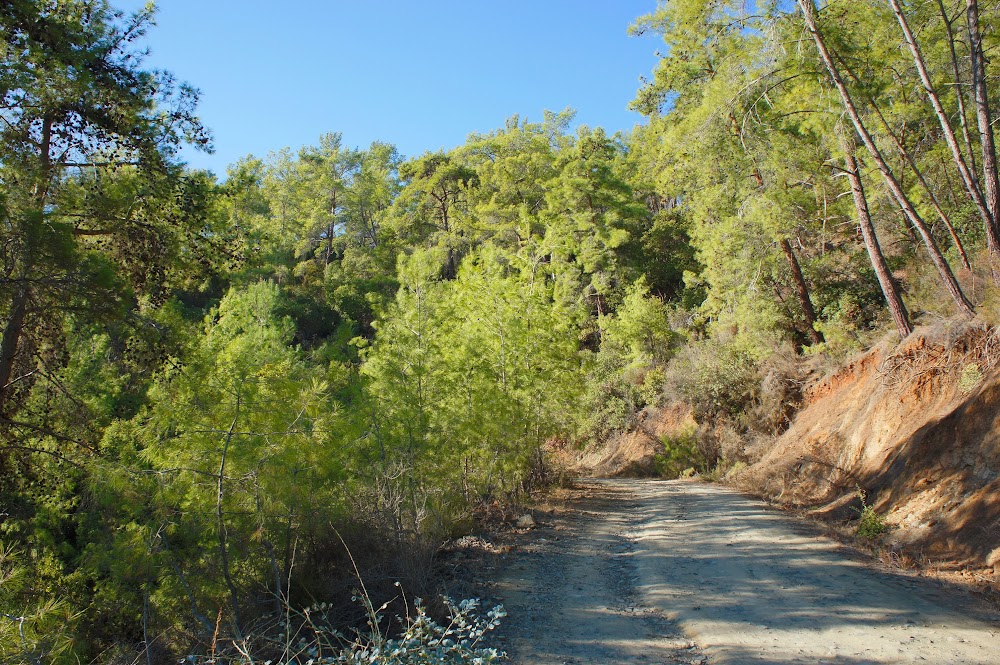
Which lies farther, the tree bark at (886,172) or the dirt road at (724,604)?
the tree bark at (886,172)

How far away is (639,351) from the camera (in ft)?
93.5

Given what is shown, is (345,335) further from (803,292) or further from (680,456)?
(803,292)

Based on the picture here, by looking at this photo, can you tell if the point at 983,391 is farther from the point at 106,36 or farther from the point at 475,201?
the point at 475,201

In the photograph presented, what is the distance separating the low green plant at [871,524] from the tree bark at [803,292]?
35.9 ft

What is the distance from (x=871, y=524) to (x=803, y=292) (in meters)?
11.9

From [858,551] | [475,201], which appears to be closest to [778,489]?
[858,551]

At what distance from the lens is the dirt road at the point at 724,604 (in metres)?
5.15

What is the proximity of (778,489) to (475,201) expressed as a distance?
26.7 metres

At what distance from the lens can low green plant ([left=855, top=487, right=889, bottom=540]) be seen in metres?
8.49

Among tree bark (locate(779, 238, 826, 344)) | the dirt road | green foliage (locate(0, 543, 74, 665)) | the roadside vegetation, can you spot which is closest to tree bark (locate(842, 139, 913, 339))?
the roadside vegetation

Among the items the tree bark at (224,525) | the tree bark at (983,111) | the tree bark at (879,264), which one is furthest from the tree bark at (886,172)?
the tree bark at (224,525)

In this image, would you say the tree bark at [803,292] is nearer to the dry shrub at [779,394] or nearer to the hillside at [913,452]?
the dry shrub at [779,394]

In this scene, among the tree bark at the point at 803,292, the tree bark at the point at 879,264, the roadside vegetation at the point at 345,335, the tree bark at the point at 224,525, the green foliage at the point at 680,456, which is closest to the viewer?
the tree bark at the point at 224,525

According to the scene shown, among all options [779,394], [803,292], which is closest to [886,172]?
[779,394]
